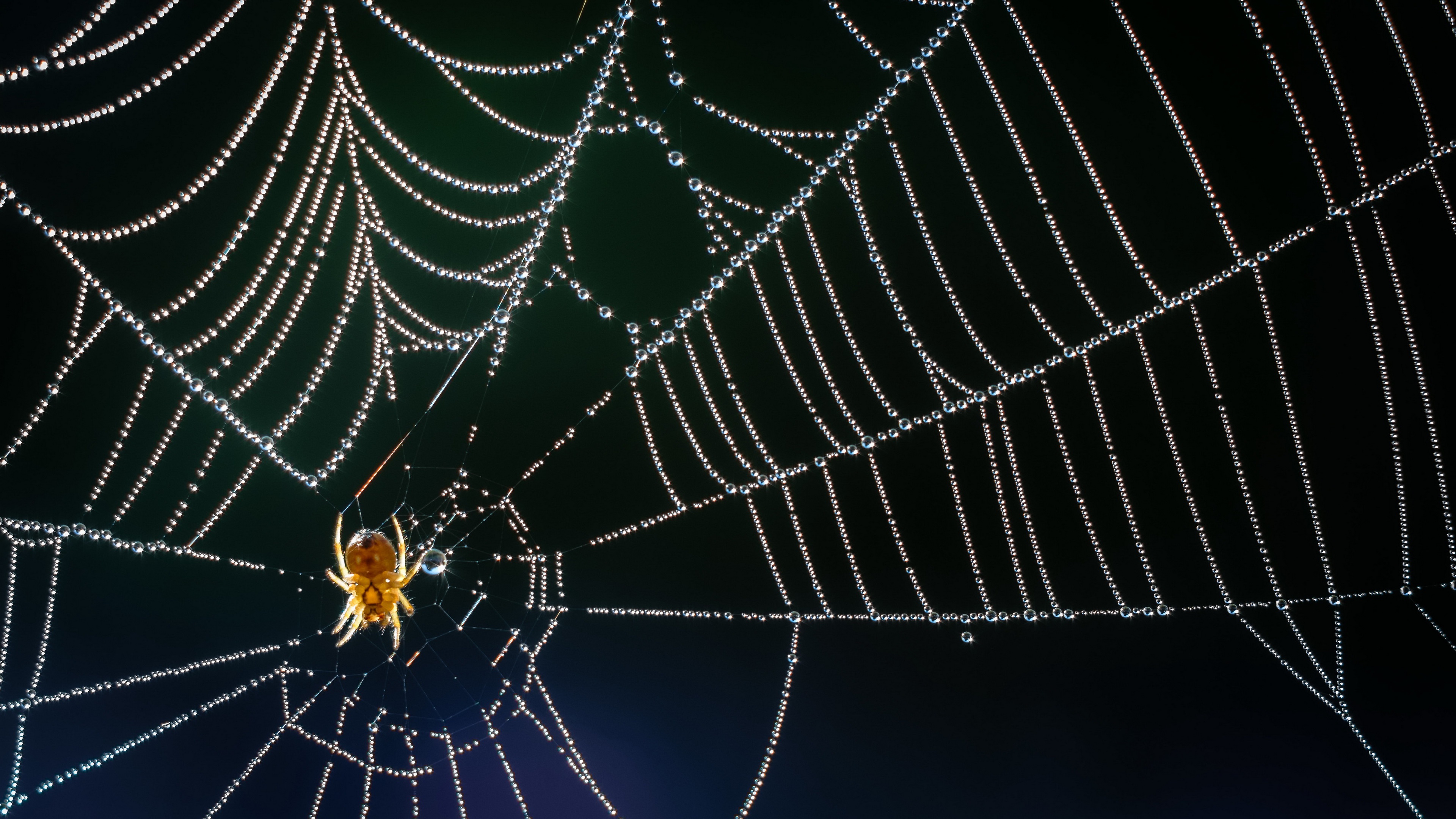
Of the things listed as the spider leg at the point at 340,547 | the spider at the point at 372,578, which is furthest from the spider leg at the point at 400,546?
the spider leg at the point at 340,547

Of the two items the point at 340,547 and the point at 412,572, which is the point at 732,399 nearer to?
the point at 412,572

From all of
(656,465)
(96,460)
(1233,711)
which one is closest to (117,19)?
(96,460)

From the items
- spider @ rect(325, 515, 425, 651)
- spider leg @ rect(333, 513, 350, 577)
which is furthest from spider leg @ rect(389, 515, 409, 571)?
spider leg @ rect(333, 513, 350, 577)

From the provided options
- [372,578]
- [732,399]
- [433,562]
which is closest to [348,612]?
[372,578]

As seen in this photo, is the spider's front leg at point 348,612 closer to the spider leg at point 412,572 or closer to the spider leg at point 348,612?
the spider leg at point 348,612

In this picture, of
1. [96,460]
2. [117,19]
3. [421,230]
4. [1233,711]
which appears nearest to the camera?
[117,19]

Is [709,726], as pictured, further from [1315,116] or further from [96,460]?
[1315,116]

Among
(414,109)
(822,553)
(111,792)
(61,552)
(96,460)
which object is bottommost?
(822,553)

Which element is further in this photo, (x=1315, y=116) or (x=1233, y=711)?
(x=1233, y=711)
